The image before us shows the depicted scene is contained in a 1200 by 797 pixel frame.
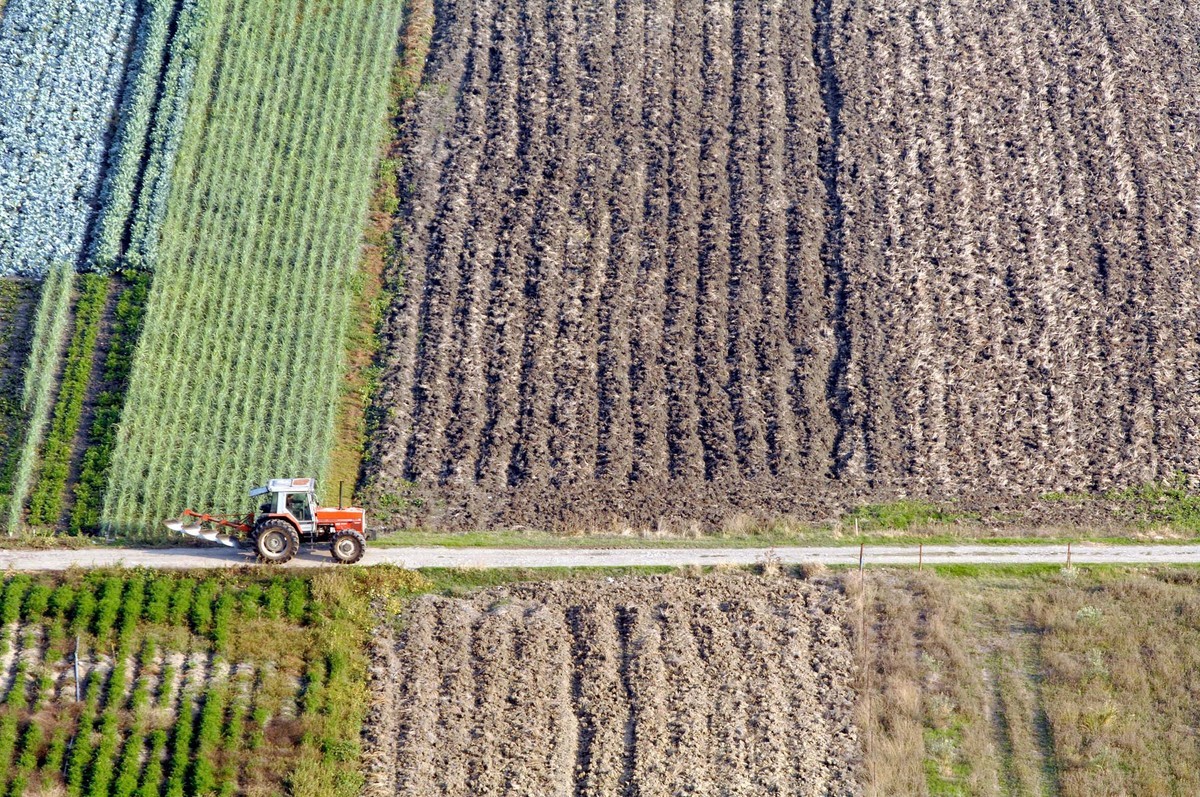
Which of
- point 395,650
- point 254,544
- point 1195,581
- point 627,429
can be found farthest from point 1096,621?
point 254,544

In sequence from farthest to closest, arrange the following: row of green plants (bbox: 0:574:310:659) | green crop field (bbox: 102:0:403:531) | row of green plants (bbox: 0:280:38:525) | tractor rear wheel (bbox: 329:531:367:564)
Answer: green crop field (bbox: 102:0:403:531), row of green plants (bbox: 0:280:38:525), tractor rear wheel (bbox: 329:531:367:564), row of green plants (bbox: 0:574:310:659)

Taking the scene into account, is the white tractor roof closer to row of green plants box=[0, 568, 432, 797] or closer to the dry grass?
row of green plants box=[0, 568, 432, 797]

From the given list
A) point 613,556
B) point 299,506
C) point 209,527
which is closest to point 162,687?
point 209,527

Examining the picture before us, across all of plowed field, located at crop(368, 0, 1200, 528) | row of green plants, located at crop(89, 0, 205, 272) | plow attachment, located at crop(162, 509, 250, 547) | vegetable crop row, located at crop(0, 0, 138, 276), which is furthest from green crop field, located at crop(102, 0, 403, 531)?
vegetable crop row, located at crop(0, 0, 138, 276)

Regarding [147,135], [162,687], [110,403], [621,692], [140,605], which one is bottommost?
[162,687]

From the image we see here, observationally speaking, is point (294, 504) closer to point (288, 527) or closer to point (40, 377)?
point (288, 527)

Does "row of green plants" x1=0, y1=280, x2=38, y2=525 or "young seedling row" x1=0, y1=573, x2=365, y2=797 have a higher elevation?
"row of green plants" x1=0, y1=280, x2=38, y2=525
